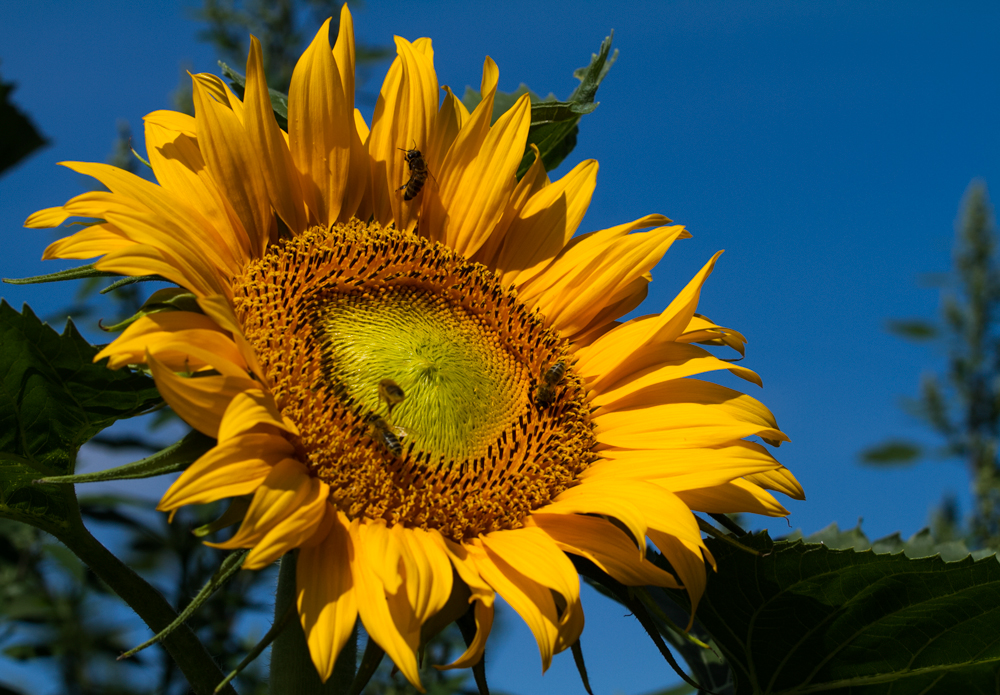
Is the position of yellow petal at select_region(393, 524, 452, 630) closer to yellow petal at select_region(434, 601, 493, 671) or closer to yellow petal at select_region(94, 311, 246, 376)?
yellow petal at select_region(434, 601, 493, 671)

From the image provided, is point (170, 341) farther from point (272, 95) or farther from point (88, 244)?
point (272, 95)

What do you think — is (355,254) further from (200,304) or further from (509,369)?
(200,304)

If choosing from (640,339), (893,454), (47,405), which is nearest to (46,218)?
(47,405)

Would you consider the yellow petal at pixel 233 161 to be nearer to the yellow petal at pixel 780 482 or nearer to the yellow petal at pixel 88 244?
the yellow petal at pixel 88 244

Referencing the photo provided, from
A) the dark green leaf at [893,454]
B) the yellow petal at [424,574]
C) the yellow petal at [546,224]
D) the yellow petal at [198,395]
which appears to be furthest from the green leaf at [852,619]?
the dark green leaf at [893,454]

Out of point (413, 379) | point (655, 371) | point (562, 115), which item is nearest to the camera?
point (413, 379)

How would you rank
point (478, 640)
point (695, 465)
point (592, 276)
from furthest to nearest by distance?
point (592, 276), point (695, 465), point (478, 640)
